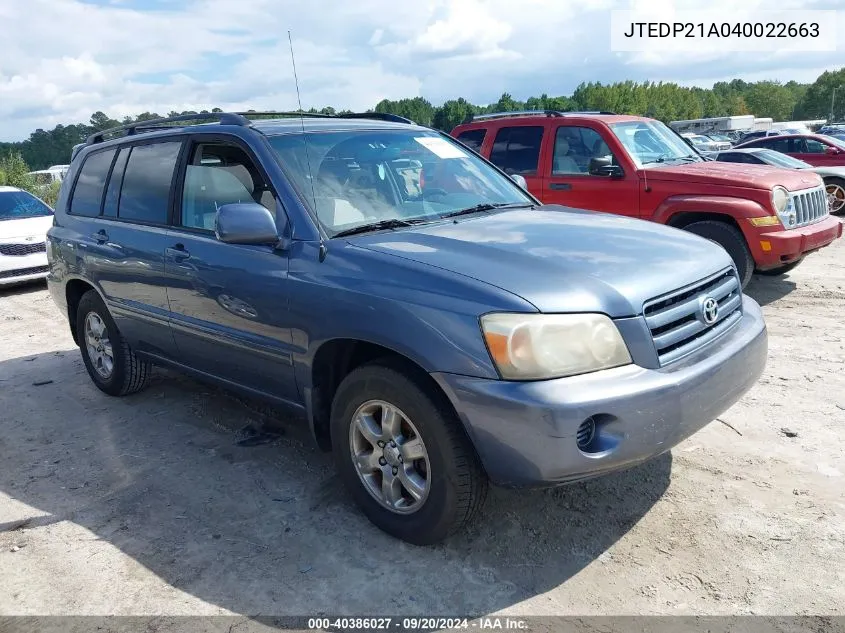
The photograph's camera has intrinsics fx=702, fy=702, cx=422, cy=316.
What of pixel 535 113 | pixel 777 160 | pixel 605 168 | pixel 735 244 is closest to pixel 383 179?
pixel 605 168

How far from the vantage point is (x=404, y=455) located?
2.98m

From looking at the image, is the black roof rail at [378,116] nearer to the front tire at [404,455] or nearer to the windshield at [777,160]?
the front tire at [404,455]

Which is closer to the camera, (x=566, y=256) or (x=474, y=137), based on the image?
(x=566, y=256)

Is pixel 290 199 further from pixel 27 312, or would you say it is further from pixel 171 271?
pixel 27 312

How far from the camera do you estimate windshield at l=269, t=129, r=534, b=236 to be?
346cm

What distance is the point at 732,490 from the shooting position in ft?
11.2

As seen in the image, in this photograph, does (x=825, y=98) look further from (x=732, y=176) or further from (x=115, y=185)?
(x=115, y=185)

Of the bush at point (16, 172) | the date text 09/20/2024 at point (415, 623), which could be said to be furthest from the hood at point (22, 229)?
the bush at point (16, 172)

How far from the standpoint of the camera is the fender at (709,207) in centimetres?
671

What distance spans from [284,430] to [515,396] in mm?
2324

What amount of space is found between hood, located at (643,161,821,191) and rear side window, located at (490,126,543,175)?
1.33 metres

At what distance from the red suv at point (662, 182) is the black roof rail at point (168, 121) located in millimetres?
3210

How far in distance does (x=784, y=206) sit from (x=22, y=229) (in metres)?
9.87

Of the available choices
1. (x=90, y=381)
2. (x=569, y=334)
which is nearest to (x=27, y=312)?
(x=90, y=381)
